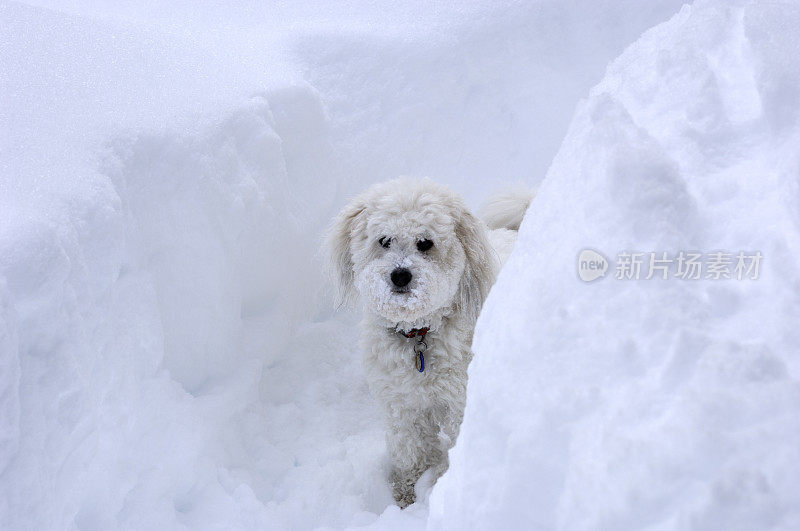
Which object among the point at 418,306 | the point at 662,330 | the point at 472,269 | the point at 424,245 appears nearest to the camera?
the point at 662,330

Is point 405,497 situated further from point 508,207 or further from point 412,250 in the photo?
point 508,207

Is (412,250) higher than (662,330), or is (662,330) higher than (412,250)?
(662,330)

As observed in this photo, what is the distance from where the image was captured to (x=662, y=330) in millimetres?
1032

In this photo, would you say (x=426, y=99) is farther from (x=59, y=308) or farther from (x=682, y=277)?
(x=682, y=277)

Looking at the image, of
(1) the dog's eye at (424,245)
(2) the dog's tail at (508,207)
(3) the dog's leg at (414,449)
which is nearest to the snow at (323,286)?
(3) the dog's leg at (414,449)

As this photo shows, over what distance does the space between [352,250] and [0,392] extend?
175 centimetres

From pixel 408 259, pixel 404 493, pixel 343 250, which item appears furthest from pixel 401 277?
pixel 404 493

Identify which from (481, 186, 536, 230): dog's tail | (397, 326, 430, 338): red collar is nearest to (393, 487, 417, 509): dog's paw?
(397, 326, 430, 338): red collar

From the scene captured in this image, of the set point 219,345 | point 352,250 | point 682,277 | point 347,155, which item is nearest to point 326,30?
point 347,155

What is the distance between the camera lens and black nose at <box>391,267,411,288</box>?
2.57 metres

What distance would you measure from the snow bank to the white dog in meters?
1.23

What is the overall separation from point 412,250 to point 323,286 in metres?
1.32

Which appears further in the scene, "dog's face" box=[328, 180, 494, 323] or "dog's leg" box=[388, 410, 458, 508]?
"dog's leg" box=[388, 410, 458, 508]

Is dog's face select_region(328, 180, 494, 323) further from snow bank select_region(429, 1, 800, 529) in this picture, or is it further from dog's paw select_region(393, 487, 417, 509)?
snow bank select_region(429, 1, 800, 529)
